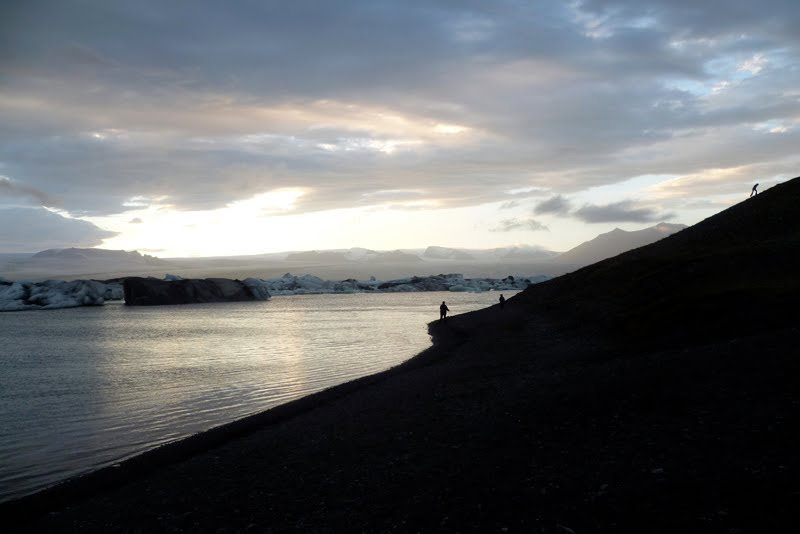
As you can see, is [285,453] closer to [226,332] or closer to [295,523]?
[295,523]

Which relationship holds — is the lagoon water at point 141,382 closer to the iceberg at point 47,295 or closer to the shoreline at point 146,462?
the shoreline at point 146,462

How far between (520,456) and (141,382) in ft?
83.1

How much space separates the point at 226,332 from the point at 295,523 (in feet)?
180

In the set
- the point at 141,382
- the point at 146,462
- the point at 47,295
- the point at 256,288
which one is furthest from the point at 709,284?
the point at 47,295

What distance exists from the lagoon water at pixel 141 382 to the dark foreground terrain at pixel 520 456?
9.66 feet

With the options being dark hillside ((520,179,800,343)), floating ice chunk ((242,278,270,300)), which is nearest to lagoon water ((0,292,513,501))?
dark hillside ((520,179,800,343))

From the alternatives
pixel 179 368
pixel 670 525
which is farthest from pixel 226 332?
pixel 670 525

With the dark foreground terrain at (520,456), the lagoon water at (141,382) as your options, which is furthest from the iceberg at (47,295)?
the dark foreground terrain at (520,456)

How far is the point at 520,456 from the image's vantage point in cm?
1150

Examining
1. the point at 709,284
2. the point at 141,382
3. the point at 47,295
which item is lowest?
the point at 141,382

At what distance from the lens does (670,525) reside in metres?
7.52

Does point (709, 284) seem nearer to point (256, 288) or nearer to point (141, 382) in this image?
point (141, 382)

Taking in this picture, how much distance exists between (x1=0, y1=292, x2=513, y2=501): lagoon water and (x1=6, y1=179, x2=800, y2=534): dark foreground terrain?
9.66ft

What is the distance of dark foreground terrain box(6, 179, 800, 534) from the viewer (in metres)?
8.50
